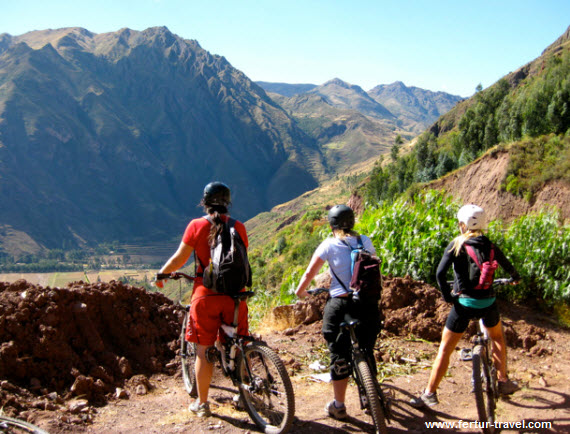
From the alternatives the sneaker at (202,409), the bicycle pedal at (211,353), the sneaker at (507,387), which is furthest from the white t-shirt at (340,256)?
the sneaker at (507,387)

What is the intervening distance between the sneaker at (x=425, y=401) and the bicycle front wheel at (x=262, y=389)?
133cm

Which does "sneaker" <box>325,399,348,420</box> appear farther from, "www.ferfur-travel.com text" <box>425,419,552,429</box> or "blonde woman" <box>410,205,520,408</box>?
"blonde woman" <box>410,205,520,408</box>

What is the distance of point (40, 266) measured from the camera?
135125 millimetres

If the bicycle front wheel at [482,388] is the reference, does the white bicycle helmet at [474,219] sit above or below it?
above

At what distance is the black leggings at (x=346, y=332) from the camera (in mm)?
3482

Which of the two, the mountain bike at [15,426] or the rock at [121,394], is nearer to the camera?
the mountain bike at [15,426]

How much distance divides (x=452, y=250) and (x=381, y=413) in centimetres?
150

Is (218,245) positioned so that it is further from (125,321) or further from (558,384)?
(558,384)

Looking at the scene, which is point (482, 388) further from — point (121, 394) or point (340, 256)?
point (121, 394)

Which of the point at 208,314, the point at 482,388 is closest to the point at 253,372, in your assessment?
the point at 208,314

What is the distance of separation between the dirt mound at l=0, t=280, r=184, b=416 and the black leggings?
217 cm

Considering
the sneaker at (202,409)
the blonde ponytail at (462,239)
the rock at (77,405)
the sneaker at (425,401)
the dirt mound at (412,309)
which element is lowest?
the sneaker at (425,401)

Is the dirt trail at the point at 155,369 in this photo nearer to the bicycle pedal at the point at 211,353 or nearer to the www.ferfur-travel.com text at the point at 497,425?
the www.ferfur-travel.com text at the point at 497,425

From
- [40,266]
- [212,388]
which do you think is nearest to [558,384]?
[212,388]
